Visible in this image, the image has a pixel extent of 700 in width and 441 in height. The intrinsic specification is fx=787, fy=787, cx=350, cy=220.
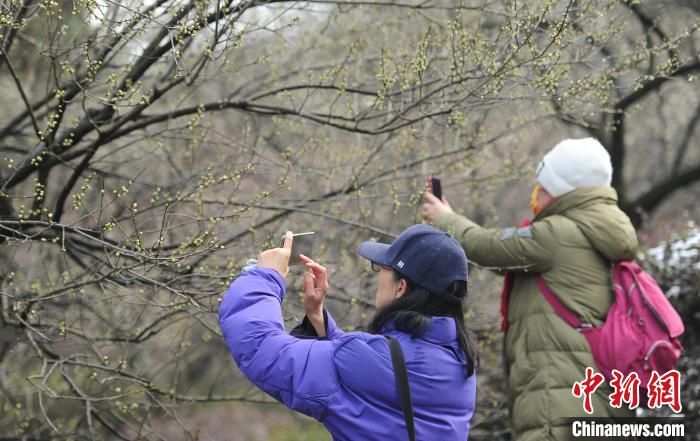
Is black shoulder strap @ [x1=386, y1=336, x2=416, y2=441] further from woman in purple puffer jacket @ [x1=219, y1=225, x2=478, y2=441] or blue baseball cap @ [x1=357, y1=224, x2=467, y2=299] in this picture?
blue baseball cap @ [x1=357, y1=224, x2=467, y2=299]

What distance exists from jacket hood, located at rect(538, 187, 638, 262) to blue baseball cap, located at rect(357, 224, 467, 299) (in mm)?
1504

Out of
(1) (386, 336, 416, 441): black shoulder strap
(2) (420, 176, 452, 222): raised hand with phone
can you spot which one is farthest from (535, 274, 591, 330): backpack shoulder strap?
(1) (386, 336, 416, 441): black shoulder strap

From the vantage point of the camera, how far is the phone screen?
3934mm

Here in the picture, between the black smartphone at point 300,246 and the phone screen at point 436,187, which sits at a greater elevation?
the phone screen at point 436,187

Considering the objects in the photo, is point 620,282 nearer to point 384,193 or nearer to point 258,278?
point 384,193

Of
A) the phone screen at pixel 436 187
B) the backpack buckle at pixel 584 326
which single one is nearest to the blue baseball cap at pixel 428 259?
the backpack buckle at pixel 584 326

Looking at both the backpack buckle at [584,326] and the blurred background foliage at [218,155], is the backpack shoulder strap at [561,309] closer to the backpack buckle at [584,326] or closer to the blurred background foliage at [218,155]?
the backpack buckle at [584,326]

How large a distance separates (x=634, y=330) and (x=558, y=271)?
1.37ft

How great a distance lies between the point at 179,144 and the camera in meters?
4.93

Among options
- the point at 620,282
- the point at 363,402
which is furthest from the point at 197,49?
the point at 363,402

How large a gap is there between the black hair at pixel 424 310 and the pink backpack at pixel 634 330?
1.36 m

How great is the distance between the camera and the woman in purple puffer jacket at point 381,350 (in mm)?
2104

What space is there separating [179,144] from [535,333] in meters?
2.53

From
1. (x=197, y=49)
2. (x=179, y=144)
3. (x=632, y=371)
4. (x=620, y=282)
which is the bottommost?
(x=632, y=371)
